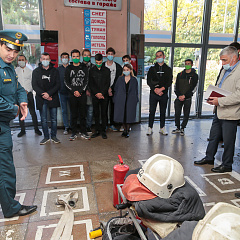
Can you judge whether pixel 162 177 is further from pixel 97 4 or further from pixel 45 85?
pixel 97 4

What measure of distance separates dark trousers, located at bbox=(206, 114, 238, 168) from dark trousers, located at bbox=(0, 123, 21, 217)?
3.20m

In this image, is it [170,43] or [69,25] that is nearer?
[69,25]

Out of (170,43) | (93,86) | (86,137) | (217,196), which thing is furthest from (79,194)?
(170,43)

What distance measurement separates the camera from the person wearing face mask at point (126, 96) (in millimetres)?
5301

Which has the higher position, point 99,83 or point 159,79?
point 159,79

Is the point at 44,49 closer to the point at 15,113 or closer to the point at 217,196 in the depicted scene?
the point at 15,113

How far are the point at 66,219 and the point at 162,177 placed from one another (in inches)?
57.7

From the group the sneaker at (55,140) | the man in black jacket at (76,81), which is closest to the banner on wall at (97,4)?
the man in black jacket at (76,81)

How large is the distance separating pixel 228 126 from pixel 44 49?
4712 mm

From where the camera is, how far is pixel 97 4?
5.93 meters

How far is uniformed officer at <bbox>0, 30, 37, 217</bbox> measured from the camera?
7.58 feet

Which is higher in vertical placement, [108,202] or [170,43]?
[170,43]

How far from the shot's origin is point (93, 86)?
17.6 ft

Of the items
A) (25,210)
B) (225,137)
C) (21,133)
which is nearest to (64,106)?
(21,133)
